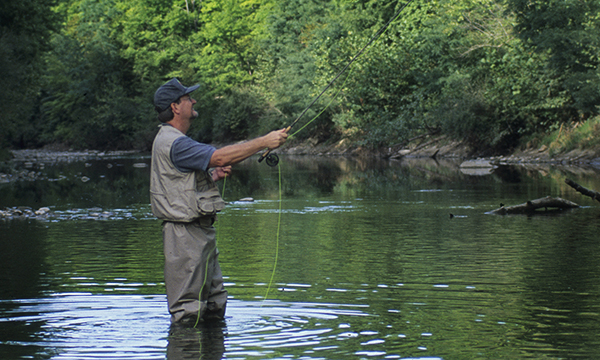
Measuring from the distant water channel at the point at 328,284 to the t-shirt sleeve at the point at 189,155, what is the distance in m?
1.11

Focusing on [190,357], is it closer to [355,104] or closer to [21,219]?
[21,219]

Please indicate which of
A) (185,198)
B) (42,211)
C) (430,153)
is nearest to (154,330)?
(185,198)

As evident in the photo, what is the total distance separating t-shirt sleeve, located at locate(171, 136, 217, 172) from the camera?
5078mm

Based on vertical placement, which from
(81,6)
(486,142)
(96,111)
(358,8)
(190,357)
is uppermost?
(81,6)

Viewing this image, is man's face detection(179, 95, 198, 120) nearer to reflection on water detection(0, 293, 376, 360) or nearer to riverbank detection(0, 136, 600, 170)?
reflection on water detection(0, 293, 376, 360)

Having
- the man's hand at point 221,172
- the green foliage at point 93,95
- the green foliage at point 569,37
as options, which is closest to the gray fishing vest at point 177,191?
the man's hand at point 221,172

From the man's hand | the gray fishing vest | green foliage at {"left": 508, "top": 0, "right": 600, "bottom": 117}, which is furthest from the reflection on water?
green foliage at {"left": 508, "top": 0, "right": 600, "bottom": 117}

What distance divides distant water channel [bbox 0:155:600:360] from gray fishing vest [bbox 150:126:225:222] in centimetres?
82

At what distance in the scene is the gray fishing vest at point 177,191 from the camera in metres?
5.21

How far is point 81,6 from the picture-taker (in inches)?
2810

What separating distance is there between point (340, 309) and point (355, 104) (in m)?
34.6

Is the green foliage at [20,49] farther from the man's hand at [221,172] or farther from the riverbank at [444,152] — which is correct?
the man's hand at [221,172]

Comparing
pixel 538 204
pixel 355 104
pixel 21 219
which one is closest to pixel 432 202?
pixel 538 204

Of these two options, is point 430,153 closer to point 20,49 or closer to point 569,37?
point 569,37
